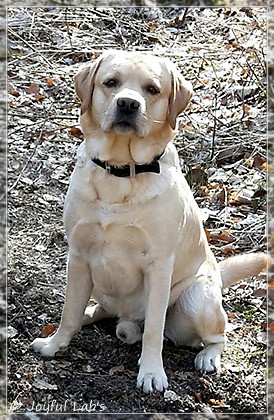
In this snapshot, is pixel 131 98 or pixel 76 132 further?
pixel 76 132

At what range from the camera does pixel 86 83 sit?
3.23m

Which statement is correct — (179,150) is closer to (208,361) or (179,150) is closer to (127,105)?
(208,361)

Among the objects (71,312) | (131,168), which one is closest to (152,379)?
(71,312)

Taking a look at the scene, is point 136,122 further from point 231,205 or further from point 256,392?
point 231,205

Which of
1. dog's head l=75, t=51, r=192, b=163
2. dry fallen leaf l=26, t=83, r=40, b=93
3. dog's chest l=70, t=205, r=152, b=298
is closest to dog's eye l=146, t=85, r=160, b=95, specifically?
dog's head l=75, t=51, r=192, b=163

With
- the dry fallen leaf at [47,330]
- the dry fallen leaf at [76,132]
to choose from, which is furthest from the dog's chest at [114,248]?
the dry fallen leaf at [76,132]

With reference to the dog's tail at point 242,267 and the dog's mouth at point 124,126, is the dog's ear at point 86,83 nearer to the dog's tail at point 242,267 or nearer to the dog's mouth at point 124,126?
the dog's mouth at point 124,126

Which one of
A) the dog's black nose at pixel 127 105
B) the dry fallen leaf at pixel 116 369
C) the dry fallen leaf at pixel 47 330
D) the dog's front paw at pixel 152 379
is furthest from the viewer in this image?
the dry fallen leaf at pixel 47 330

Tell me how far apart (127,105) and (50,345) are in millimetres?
1157

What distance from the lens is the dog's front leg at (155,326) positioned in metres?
3.27

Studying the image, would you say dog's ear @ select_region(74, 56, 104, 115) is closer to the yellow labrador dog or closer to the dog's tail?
the yellow labrador dog

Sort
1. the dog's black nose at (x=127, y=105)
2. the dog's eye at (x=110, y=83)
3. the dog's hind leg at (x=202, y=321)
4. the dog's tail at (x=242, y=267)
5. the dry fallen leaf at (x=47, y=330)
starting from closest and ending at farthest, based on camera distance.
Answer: the dog's black nose at (x=127, y=105) < the dog's eye at (x=110, y=83) < the dog's hind leg at (x=202, y=321) < the dry fallen leaf at (x=47, y=330) < the dog's tail at (x=242, y=267)

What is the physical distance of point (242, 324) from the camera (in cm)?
395

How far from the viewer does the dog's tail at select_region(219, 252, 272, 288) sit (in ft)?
12.8
